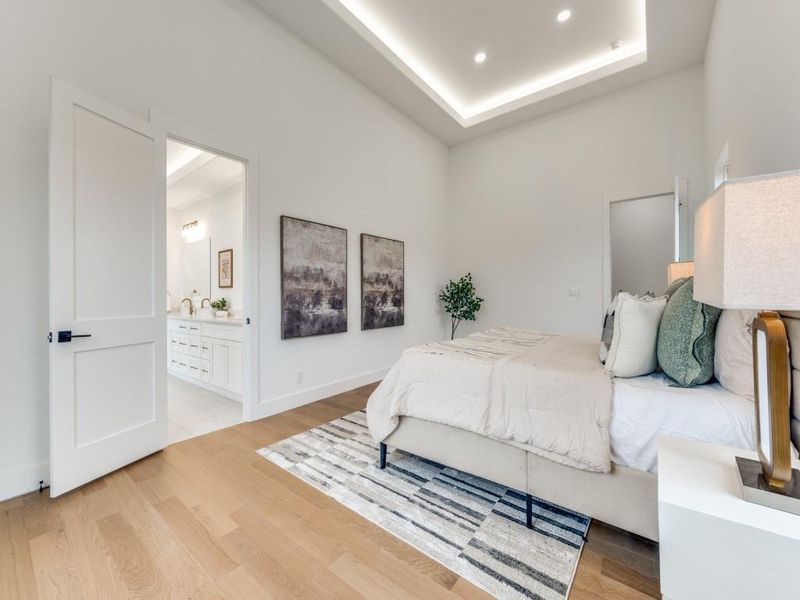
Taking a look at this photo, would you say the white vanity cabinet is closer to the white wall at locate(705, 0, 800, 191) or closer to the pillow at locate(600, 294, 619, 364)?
the pillow at locate(600, 294, 619, 364)

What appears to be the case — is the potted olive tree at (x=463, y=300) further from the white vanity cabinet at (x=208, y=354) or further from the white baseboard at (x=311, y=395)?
the white vanity cabinet at (x=208, y=354)

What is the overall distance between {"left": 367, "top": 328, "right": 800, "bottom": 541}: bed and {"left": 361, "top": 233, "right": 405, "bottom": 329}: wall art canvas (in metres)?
2.02

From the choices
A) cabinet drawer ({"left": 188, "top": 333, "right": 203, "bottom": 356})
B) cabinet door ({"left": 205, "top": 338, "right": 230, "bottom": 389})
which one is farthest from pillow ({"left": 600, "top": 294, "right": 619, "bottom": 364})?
cabinet drawer ({"left": 188, "top": 333, "right": 203, "bottom": 356})

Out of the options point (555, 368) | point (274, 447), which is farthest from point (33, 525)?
point (555, 368)

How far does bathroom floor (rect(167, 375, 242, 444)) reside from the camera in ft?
9.02

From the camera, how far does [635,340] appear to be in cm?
151

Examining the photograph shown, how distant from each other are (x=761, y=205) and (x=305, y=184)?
10.9 ft

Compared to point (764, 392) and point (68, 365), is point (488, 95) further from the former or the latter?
point (68, 365)

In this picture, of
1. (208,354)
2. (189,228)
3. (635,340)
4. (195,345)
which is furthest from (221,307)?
(635,340)

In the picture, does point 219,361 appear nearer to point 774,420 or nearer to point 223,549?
point 223,549

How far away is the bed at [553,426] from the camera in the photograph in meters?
1.31

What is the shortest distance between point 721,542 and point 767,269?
2.17 ft

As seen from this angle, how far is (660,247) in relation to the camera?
516 cm

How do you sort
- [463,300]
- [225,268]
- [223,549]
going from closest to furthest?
[223,549] → [225,268] → [463,300]
